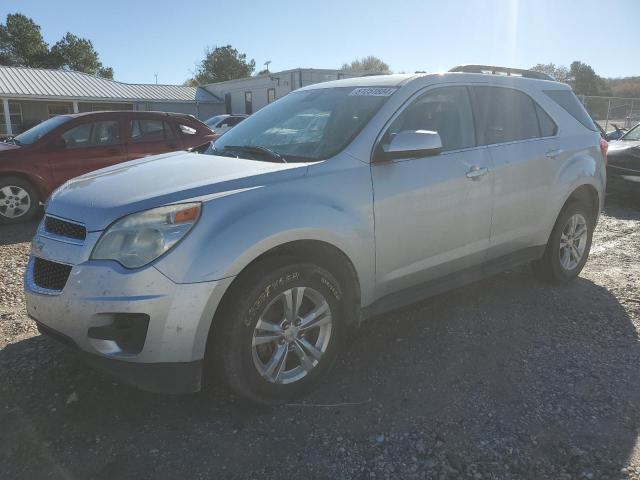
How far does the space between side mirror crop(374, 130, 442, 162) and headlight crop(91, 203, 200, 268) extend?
4.09 feet

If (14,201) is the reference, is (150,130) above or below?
above

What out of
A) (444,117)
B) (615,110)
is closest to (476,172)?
(444,117)

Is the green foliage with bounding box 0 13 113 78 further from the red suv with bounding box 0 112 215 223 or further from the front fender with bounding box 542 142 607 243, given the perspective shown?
the front fender with bounding box 542 142 607 243

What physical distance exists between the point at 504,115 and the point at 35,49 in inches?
2565

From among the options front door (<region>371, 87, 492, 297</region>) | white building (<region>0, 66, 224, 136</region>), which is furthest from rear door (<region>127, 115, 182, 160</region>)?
white building (<region>0, 66, 224, 136</region>)

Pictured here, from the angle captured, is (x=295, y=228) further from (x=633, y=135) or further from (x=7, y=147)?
(x=633, y=135)

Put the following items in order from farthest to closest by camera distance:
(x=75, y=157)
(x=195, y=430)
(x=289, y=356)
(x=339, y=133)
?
(x=75, y=157) → (x=339, y=133) → (x=289, y=356) → (x=195, y=430)

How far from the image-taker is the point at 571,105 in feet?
15.4

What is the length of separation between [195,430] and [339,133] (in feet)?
6.42

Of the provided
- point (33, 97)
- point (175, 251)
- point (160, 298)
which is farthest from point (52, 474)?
point (33, 97)

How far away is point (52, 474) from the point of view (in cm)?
230

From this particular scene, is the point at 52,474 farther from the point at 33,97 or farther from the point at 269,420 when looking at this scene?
the point at 33,97

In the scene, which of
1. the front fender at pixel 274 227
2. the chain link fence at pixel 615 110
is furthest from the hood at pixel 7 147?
the chain link fence at pixel 615 110

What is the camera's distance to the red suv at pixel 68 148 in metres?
7.30
